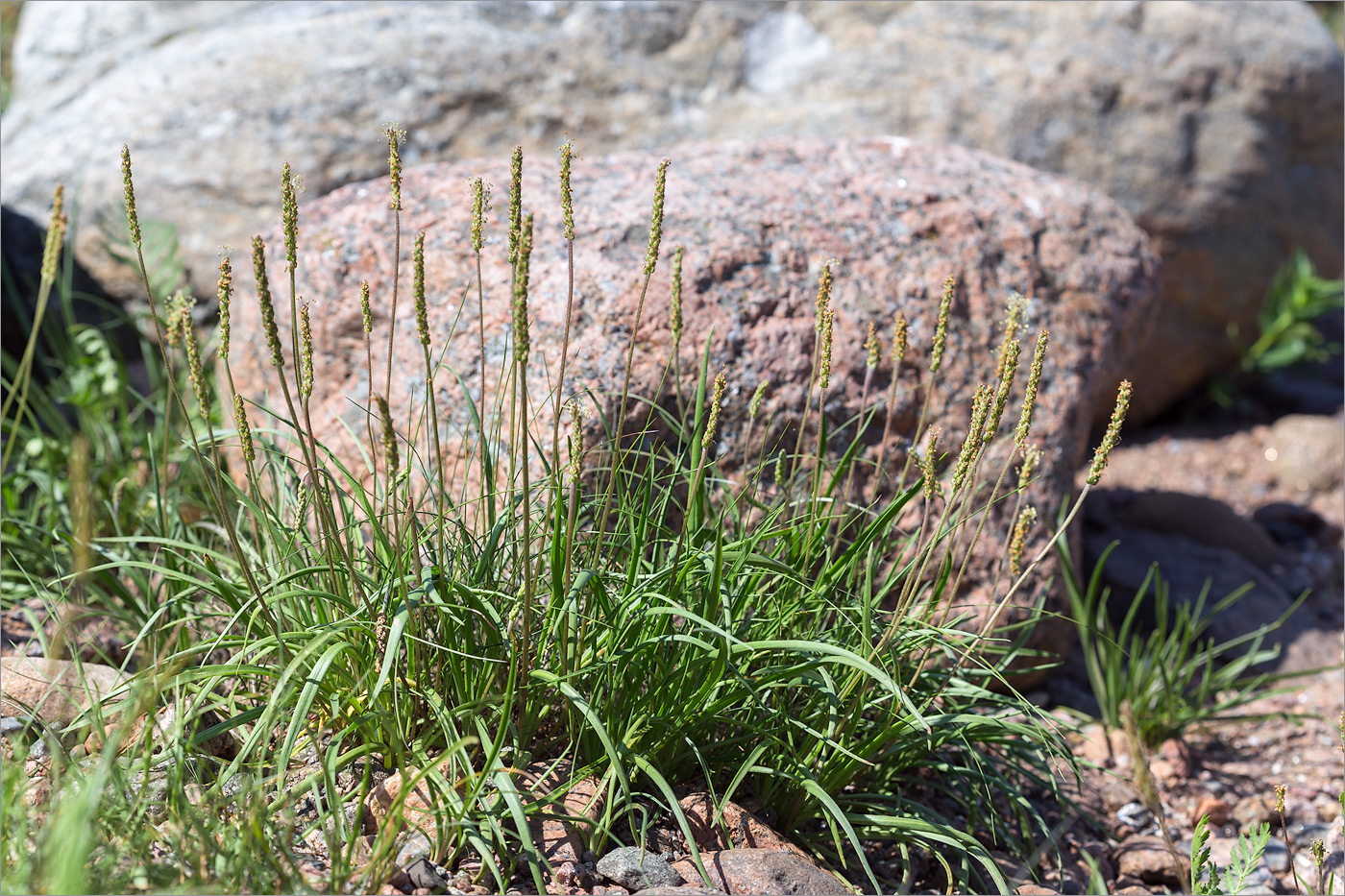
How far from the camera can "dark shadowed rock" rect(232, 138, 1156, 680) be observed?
2.63m

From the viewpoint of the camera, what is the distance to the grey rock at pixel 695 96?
3955 millimetres

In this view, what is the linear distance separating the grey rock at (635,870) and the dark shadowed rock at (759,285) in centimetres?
97

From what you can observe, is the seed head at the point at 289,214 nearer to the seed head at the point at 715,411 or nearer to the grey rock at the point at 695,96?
the seed head at the point at 715,411

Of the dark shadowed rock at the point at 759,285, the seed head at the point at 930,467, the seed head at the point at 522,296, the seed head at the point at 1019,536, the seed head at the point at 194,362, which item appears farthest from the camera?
the dark shadowed rock at the point at 759,285

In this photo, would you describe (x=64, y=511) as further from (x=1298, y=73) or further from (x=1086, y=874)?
(x=1298, y=73)

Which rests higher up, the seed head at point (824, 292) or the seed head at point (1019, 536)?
the seed head at point (824, 292)

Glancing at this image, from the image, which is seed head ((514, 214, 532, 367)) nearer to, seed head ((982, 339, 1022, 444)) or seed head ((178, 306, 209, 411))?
seed head ((178, 306, 209, 411))

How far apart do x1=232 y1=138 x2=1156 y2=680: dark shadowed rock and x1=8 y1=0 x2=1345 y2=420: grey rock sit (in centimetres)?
96

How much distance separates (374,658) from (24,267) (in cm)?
279

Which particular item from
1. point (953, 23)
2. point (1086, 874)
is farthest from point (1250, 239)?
point (1086, 874)

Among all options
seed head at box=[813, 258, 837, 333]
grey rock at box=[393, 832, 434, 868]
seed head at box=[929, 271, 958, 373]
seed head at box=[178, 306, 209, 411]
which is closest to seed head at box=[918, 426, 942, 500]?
seed head at box=[929, 271, 958, 373]

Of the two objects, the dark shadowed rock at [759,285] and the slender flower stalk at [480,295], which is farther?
the dark shadowed rock at [759,285]

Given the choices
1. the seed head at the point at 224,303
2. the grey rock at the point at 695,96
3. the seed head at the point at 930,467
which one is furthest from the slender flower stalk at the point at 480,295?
the grey rock at the point at 695,96

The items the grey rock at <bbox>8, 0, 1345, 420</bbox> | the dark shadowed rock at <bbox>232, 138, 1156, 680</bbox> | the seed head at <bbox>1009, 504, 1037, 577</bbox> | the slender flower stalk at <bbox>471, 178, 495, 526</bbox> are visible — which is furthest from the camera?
the grey rock at <bbox>8, 0, 1345, 420</bbox>
